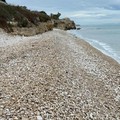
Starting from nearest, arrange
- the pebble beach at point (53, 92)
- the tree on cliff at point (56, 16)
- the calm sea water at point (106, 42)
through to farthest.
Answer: the pebble beach at point (53, 92) < the calm sea water at point (106, 42) < the tree on cliff at point (56, 16)

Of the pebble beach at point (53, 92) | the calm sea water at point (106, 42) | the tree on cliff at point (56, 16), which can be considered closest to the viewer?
Result: the pebble beach at point (53, 92)

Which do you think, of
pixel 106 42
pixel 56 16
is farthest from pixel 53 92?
pixel 56 16

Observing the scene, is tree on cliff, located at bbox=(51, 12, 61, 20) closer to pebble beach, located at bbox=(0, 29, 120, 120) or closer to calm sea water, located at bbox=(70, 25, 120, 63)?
calm sea water, located at bbox=(70, 25, 120, 63)

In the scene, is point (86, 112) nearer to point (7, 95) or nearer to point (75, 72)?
point (7, 95)

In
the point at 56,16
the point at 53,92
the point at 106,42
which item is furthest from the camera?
the point at 56,16

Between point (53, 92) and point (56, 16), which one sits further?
point (56, 16)

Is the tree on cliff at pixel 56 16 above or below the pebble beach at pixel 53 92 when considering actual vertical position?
below

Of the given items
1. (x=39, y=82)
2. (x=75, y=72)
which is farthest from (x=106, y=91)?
(x=39, y=82)

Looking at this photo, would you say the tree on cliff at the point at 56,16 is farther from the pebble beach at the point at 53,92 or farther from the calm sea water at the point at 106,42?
the pebble beach at the point at 53,92

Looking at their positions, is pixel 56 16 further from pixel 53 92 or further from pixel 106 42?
pixel 53 92

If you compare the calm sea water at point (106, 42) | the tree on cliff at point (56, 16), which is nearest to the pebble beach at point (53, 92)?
the calm sea water at point (106, 42)

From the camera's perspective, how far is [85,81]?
1085 cm

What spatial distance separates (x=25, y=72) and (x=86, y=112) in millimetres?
3387

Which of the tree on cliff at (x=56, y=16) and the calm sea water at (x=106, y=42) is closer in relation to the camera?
the calm sea water at (x=106, y=42)
